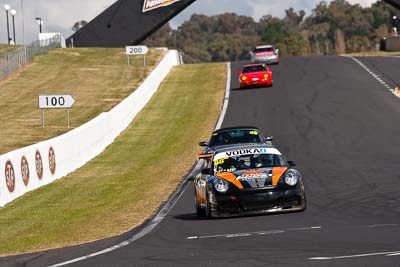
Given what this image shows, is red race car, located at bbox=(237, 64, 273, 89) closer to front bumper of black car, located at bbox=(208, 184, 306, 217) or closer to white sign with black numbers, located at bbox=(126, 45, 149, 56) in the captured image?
white sign with black numbers, located at bbox=(126, 45, 149, 56)

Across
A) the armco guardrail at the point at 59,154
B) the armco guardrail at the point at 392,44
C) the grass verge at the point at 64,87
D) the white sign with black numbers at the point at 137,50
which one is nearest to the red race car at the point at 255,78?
the grass verge at the point at 64,87

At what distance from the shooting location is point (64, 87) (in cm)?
5922

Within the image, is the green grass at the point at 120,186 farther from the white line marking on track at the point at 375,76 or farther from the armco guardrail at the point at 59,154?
the white line marking on track at the point at 375,76

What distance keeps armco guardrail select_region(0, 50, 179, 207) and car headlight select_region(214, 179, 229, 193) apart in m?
6.23

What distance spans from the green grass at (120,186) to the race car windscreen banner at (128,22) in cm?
2795

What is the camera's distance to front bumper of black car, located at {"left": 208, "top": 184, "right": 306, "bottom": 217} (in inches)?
674

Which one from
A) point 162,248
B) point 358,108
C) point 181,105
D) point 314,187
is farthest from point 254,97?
point 162,248

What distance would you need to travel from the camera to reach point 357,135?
3541 centimetres

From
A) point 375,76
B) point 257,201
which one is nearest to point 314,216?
point 257,201

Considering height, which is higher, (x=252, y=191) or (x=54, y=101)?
(x=54, y=101)

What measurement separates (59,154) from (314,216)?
529 inches

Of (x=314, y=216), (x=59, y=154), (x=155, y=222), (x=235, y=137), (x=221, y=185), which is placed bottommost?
(x=155, y=222)

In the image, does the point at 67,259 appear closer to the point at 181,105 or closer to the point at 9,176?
the point at 9,176

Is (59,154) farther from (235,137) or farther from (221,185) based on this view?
(221,185)
